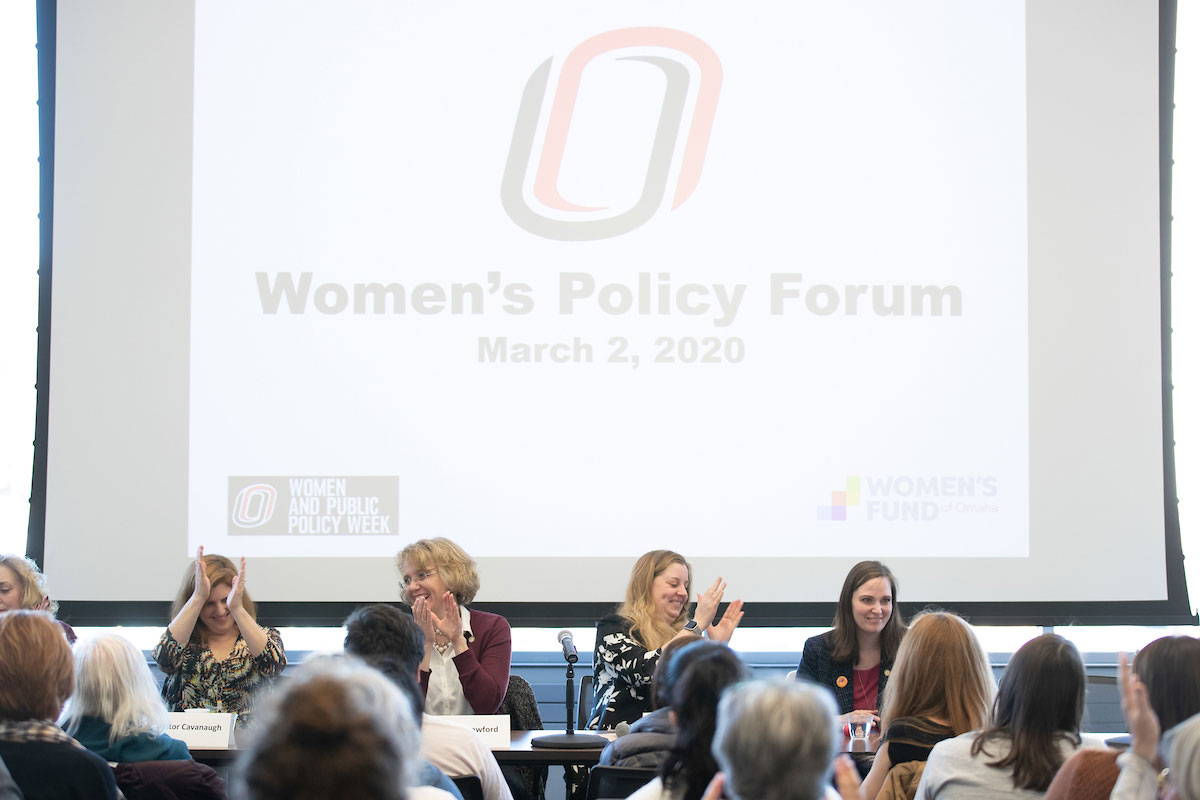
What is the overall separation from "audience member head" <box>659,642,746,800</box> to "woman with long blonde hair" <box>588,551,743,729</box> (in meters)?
1.67

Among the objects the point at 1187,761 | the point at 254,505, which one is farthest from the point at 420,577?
the point at 1187,761

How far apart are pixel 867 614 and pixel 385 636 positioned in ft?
6.15

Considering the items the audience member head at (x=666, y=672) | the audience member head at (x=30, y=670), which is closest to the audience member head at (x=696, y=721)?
the audience member head at (x=666, y=672)

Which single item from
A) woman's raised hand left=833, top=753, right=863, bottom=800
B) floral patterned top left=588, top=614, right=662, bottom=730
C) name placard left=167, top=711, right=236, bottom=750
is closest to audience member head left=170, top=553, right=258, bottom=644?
name placard left=167, top=711, right=236, bottom=750

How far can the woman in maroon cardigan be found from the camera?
3445mm

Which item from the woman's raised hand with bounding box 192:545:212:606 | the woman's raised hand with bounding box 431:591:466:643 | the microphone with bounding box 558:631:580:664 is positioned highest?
the woman's raised hand with bounding box 192:545:212:606

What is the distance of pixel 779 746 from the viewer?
152 centimetres

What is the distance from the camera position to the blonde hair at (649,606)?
12.3 ft

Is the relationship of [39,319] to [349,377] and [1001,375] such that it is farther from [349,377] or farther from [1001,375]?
[1001,375]

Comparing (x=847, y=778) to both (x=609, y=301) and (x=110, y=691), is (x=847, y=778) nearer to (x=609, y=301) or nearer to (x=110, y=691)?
(x=110, y=691)

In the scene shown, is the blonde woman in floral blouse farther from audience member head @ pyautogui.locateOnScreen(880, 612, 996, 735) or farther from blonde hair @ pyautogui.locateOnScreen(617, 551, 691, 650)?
audience member head @ pyautogui.locateOnScreen(880, 612, 996, 735)

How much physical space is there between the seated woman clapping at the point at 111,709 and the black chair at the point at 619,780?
3.28 feet

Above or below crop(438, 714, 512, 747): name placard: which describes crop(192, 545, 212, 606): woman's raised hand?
above

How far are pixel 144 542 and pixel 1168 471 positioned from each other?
4.16 meters
